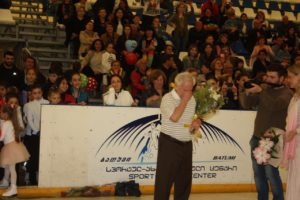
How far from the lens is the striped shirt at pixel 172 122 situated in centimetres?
634

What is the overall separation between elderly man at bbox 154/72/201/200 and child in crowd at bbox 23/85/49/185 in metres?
2.82

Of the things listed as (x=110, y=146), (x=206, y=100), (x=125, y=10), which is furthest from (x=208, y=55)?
(x=206, y=100)

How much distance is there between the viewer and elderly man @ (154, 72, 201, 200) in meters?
6.34

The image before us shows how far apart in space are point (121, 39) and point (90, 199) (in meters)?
5.04

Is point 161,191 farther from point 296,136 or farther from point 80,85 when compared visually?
point 80,85

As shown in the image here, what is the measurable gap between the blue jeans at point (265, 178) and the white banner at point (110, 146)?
7.69 feet

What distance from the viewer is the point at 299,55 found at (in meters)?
15.0

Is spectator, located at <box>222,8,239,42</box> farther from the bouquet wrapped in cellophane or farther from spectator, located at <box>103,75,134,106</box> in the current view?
the bouquet wrapped in cellophane

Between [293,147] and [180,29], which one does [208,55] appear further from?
[293,147]

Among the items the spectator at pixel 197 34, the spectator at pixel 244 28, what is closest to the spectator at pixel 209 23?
the spectator at pixel 197 34

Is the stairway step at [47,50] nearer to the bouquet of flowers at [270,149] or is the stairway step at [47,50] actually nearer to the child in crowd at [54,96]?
the child in crowd at [54,96]

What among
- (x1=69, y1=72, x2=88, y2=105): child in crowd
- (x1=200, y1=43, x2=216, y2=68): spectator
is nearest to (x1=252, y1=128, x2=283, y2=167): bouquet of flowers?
(x1=69, y1=72, x2=88, y2=105): child in crowd

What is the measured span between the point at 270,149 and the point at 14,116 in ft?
12.6

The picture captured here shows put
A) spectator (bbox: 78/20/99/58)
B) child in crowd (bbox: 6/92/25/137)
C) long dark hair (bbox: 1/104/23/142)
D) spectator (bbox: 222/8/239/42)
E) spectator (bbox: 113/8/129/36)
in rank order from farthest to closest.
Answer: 1. spectator (bbox: 222/8/239/42)
2. spectator (bbox: 113/8/129/36)
3. spectator (bbox: 78/20/99/58)
4. child in crowd (bbox: 6/92/25/137)
5. long dark hair (bbox: 1/104/23/142)
